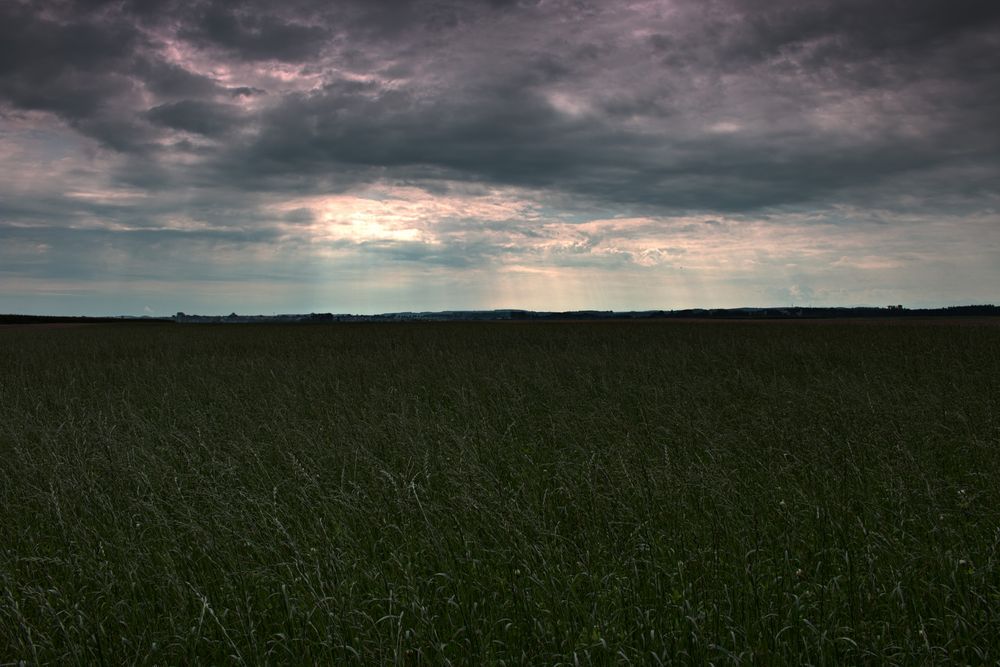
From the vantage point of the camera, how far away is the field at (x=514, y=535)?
3.48 meters

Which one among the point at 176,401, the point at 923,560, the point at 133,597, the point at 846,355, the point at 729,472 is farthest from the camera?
the point at 846,355

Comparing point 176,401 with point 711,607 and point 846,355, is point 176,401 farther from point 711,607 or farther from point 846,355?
point 846,355

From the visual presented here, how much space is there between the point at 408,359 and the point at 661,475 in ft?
46.8

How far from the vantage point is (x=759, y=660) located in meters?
3.15

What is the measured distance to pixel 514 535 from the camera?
470cm

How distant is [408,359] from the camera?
1961 cm

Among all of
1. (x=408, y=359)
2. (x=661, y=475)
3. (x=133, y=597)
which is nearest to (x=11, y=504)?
(x=133, y=597)

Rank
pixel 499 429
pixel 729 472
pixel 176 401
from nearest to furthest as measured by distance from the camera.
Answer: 1. pixel 729 472
2. pixel 499 429
3. pixel 176 401

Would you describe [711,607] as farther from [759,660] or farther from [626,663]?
[626,663]

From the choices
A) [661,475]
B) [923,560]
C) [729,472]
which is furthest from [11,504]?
[923,560]

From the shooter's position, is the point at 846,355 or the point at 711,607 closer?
the point at 711,607

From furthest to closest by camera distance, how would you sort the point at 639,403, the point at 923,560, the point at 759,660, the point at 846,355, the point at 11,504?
the point at 846,355 < the point at 639,403 < the point at 11,504 < the point at 923,560 < the point at 759,660

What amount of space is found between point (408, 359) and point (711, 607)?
16482 millimetres

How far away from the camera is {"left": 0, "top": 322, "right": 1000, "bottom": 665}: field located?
348cm
